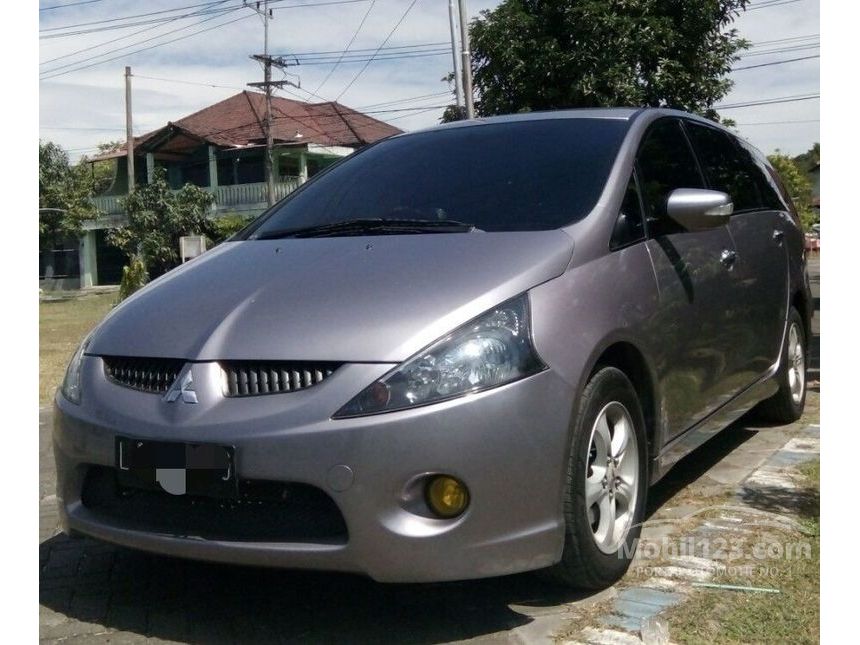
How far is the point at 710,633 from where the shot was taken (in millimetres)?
2871

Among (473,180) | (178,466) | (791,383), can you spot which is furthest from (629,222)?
(791,383)

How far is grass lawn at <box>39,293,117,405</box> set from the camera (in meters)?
9.63

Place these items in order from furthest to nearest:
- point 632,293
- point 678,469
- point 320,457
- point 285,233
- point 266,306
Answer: point 678,469 → point 285,233 → point 632,293 → point 266,306 → point 320,457

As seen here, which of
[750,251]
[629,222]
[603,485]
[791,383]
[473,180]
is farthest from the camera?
[791,383]

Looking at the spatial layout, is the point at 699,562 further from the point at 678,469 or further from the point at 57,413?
the point at 57,413

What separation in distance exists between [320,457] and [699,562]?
5.05 feet

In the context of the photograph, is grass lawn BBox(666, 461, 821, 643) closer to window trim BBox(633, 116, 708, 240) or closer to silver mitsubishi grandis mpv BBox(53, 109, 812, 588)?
silver mitsubishi grandis mpv BBox(53, 109, 812, 588)

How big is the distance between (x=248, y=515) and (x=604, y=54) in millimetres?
12353

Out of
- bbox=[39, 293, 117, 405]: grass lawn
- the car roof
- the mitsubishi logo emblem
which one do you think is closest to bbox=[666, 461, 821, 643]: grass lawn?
the mitsubishi logo emblem

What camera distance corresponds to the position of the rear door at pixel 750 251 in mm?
4488

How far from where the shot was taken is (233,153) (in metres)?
40.5

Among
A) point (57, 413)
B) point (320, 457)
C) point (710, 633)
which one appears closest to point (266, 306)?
point (320, 457)

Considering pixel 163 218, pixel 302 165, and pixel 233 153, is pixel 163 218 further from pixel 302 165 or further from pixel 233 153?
pixel 302 165

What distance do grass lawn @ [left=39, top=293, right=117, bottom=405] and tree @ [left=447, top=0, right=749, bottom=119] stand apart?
6.74 meters
